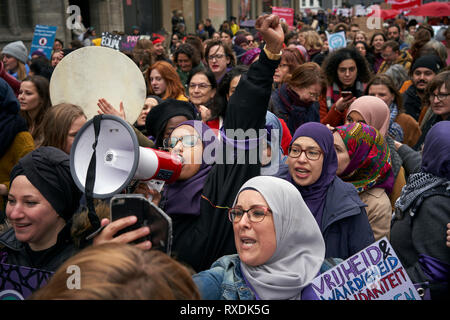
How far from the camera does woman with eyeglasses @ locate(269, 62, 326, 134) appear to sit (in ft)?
15.6

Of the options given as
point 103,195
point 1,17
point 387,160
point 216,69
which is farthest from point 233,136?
point 1,17

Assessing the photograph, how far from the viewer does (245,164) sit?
82.5 inches

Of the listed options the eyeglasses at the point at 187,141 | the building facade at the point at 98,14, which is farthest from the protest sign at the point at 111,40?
the eyeglasses at the point at 187,141

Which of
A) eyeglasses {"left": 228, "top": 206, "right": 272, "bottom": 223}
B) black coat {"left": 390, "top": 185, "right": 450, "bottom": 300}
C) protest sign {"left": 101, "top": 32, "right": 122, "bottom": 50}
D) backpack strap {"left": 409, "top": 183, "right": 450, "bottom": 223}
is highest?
protest sign {"left": 101, "top": 32, "right": 122, "bottom": 50}

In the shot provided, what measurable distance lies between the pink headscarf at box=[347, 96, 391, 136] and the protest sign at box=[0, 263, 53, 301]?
2.75 m

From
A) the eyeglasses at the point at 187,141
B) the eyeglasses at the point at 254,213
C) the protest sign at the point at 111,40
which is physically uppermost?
the protest sign at the point at 111,40

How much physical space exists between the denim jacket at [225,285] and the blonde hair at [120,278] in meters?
0.70

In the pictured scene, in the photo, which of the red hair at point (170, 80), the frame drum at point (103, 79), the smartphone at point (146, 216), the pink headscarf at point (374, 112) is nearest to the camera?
the smartphone at point (146, 216)

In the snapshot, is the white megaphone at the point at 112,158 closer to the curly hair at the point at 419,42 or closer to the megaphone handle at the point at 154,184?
the megaphone handle at the point at 154,184

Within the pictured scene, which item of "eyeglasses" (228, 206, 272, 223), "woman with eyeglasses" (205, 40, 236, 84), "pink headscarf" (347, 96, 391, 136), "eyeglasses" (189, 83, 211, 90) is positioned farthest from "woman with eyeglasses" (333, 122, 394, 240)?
"woman with eyeglasses" (205, 40, 236, 84)

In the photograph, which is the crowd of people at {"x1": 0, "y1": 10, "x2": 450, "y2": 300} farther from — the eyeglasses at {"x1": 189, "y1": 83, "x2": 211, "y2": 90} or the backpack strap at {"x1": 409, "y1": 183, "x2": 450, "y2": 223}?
the eyeglasses at {"x1": 189, "y1": 83, "x2": 211, "y2": 90}

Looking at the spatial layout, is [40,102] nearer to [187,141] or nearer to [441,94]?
[187,141]

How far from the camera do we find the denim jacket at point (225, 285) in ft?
6.10

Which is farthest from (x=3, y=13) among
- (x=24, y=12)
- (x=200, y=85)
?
(x=200, y=85)
